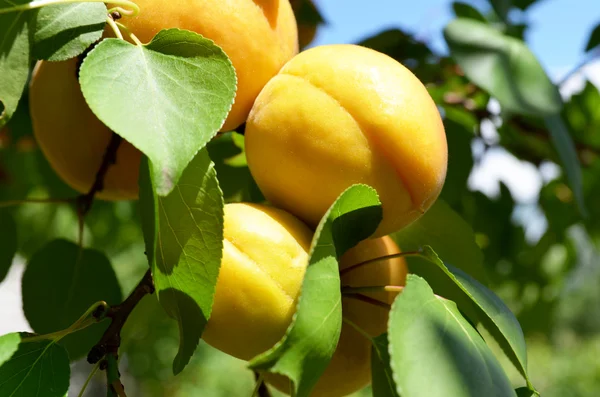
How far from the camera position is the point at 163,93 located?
360 millimetres

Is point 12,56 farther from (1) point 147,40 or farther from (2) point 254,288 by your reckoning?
(2) point 254,288

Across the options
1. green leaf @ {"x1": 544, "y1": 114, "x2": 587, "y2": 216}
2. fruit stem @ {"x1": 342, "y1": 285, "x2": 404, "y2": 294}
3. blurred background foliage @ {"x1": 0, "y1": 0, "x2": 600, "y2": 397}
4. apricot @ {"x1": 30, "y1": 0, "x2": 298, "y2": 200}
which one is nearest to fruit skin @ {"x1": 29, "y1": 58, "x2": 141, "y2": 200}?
apricot @ {"x1": 30, "y1": 0, "x2": 298, "y2": 200}

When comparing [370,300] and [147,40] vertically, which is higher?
[147,40]

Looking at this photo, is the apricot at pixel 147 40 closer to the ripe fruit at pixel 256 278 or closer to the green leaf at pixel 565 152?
the ripe fruit at pixel 256 278

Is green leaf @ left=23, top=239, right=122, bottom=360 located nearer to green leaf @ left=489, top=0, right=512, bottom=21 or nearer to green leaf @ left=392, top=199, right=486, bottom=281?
green leaf @ left=392, top=199, right=486, bottom=281

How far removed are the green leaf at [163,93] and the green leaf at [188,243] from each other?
1.1 inches

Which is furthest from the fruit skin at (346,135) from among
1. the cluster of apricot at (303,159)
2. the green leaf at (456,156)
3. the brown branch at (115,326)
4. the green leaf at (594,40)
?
the green leaf at (594,40)

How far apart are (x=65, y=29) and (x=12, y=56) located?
35 mm

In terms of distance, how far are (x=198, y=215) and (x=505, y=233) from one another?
0.78m

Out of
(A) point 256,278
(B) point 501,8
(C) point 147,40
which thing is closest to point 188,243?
(A) point 256,278

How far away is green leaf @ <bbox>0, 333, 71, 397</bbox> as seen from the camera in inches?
14.9

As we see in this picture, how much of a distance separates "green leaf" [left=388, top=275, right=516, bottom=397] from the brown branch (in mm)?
166

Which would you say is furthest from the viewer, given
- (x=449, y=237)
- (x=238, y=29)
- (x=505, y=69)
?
(x=505, y=69)

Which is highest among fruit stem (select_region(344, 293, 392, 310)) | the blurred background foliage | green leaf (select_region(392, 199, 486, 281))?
fruit stem (select_region(344, 293, 392, 310))
